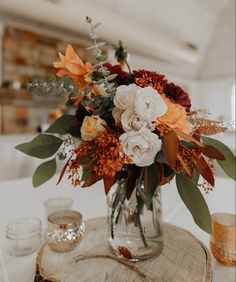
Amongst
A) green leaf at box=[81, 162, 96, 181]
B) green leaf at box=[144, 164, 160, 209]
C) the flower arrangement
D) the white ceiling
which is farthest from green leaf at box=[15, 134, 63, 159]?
the white ceiling

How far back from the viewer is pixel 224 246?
0.66m

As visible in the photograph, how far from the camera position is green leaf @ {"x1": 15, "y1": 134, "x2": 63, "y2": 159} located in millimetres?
627

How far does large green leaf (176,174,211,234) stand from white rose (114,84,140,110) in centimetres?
17

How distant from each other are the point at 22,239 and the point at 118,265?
0.83 ft

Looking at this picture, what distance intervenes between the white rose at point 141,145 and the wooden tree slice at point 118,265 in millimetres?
255

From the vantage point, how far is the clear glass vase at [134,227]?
621 mm

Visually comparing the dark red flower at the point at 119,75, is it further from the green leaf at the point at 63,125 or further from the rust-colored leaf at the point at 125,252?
the rust-colored leaf at the point at 125,252

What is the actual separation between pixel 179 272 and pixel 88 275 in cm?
19

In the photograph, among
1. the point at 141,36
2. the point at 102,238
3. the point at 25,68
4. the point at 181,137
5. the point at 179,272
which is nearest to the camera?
the point at 181,137

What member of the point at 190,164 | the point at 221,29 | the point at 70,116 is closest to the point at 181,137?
the point at 190,164

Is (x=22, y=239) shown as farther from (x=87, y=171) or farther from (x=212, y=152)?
(x=212, y=152)

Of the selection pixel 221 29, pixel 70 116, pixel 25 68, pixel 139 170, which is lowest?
pixel 139 170

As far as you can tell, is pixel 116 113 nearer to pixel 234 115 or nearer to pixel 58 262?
pixel 58 262

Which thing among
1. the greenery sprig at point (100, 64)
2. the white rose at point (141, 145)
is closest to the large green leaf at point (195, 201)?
the white rose at point (141, 145)
